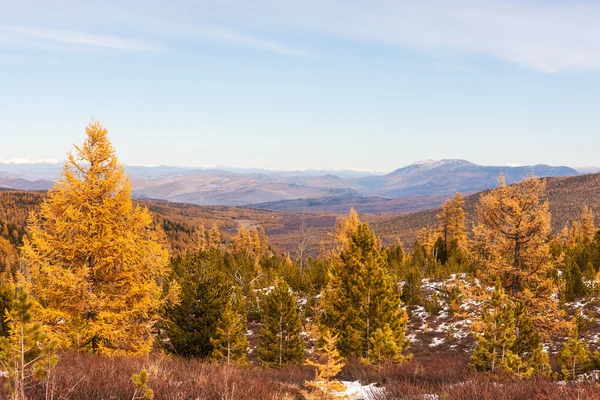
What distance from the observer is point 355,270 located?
18125mm

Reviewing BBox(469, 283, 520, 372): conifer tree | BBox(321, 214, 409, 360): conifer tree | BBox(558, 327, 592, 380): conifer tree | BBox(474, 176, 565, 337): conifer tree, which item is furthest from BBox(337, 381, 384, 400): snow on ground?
BBox(474, 176, 565, 337): conifer tree

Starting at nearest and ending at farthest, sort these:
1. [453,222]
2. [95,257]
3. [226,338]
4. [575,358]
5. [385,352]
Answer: [575,358], [385,352], [95,257], [226,338], [453,222]

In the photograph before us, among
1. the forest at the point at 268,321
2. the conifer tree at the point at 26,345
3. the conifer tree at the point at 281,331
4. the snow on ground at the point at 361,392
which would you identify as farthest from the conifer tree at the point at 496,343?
the conifer tree at the point at 26,345

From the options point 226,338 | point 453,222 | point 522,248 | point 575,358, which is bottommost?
point 226,338

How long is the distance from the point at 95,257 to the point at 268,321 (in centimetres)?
978

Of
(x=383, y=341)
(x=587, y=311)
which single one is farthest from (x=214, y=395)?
(x=587, y=311)

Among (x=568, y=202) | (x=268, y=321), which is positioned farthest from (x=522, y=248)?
(x=568, y=202)

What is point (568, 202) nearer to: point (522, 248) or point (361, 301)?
point (522, 248)

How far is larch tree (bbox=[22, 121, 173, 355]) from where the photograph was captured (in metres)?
12.1

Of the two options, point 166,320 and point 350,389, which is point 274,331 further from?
point 350,389

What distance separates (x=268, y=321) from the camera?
19.4m

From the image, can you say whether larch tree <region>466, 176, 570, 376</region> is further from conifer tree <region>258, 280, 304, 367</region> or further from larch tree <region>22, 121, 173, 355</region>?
larch tree <region>22, 121, 173, 355</region>

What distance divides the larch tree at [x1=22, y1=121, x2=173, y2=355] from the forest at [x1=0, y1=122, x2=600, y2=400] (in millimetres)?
51

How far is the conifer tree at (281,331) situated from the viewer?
19.0 meters
